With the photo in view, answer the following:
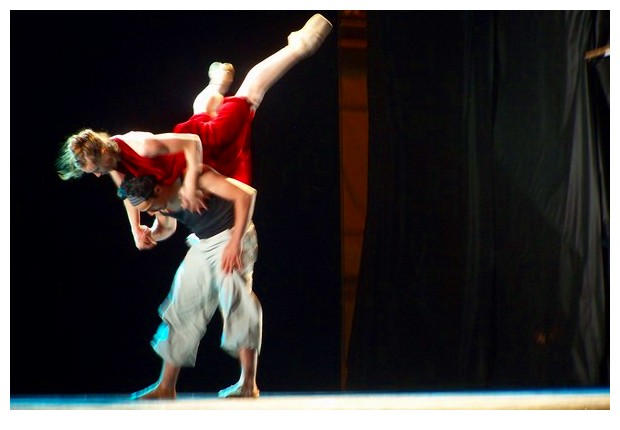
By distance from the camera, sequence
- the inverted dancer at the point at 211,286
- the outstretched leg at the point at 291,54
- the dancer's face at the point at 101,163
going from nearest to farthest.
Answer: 1. the dancer's face at the point at 101,163
2. the inverted dancer at the point at 211,286
3. the outstretched leg at the point at 291,54

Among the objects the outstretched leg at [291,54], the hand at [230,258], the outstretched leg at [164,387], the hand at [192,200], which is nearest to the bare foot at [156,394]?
the outstretched leg at [164,387]

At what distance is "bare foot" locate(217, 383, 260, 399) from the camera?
3482mm

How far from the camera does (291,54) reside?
366 centimetres

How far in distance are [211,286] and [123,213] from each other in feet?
1.51

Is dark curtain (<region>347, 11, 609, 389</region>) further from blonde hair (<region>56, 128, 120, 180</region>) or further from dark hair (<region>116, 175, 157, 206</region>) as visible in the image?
blonde hair (<region>56, 128, 120, 180</region>)

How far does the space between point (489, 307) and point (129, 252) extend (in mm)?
1486

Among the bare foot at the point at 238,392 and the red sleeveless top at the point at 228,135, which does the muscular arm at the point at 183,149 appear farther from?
the bare foot at the point at 238,392

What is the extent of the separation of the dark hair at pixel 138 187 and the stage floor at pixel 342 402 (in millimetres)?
782

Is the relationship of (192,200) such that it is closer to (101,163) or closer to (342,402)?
(101,163)

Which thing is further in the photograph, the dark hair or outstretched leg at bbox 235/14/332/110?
outstretched leg at bbox 235/14/332/110

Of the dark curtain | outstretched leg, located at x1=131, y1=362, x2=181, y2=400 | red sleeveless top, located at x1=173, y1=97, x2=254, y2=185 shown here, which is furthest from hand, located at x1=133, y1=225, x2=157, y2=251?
the dark curtain

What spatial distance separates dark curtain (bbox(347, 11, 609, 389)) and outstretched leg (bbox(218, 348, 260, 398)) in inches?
16.0

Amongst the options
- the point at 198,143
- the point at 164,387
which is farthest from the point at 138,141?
the point at 164,387

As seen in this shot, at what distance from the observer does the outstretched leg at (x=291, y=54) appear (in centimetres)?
363
